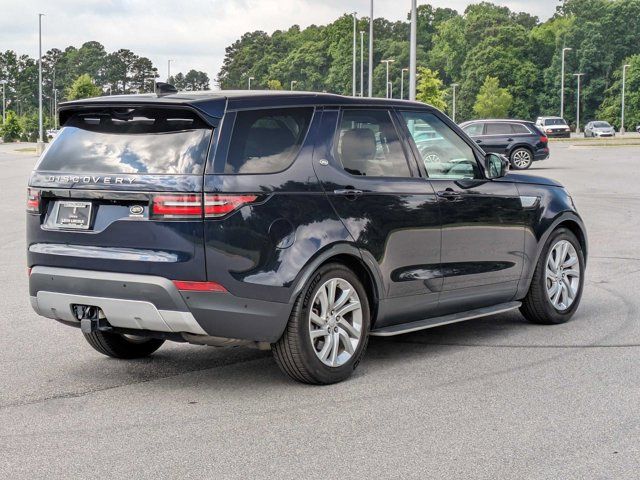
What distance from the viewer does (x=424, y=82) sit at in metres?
110

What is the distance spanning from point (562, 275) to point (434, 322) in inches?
70.6

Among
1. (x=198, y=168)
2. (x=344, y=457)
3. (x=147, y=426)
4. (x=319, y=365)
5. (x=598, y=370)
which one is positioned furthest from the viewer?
(x=598, y=370)

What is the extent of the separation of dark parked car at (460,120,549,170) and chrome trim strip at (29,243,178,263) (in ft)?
103

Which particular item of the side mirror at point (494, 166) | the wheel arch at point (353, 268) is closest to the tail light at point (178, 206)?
the wheel arch at point (353, 268)

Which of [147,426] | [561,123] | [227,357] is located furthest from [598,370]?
[561,123]

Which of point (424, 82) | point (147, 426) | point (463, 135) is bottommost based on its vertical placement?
point (147, 426)

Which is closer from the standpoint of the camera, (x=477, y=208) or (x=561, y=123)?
(x=477, y=208)

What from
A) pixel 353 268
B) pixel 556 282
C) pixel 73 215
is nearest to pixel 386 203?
pixel 353 268

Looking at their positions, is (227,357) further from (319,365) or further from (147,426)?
(147,426)

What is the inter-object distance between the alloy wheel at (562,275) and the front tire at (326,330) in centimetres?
228

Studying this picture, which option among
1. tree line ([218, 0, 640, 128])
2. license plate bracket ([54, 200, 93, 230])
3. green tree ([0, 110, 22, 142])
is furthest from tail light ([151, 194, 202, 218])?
green tree ([0, 110, 22, 142])

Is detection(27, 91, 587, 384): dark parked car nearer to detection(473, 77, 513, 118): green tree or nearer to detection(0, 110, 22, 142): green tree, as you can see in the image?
detection(0, 110, 22, 142): green tree

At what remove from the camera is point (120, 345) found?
7117 mm

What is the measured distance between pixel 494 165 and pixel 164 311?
115 inches
